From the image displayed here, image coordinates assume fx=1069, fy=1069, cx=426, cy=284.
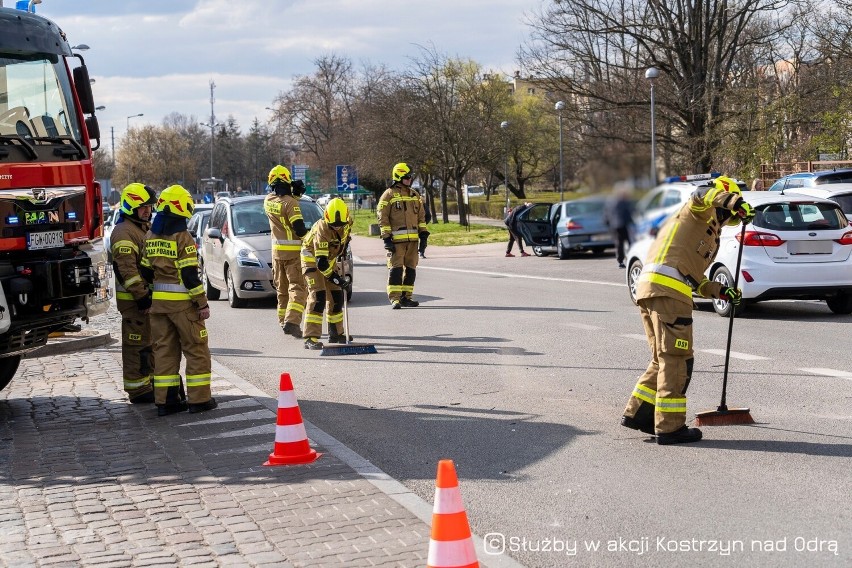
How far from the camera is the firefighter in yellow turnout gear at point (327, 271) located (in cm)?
1274

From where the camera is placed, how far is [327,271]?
Answer: 41.5 feet

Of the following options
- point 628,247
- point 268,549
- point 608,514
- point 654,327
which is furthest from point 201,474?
point 628,247

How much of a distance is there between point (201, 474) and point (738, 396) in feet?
15.4

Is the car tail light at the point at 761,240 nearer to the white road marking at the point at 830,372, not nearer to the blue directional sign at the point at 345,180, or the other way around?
the white road marking at the point at 830,372

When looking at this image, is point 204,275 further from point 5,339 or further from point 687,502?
point 687,502

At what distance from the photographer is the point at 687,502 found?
6.12 meters

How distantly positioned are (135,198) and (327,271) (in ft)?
11.1

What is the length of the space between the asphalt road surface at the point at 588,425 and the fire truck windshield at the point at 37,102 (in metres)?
3.12

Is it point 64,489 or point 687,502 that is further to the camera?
point 64,489

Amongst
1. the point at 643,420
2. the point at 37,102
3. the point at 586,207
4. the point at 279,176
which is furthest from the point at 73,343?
the point at 586,207

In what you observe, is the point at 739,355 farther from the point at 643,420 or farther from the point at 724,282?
the point at 643,420

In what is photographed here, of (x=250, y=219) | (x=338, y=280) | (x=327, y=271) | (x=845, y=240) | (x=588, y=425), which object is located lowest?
(x=588, y=425)

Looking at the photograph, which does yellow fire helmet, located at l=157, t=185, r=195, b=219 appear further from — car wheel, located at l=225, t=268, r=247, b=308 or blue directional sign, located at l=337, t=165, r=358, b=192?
blue directional sign, located at l=337, t=165, r=358, b=192

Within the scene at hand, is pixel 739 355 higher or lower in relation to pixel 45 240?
lower
